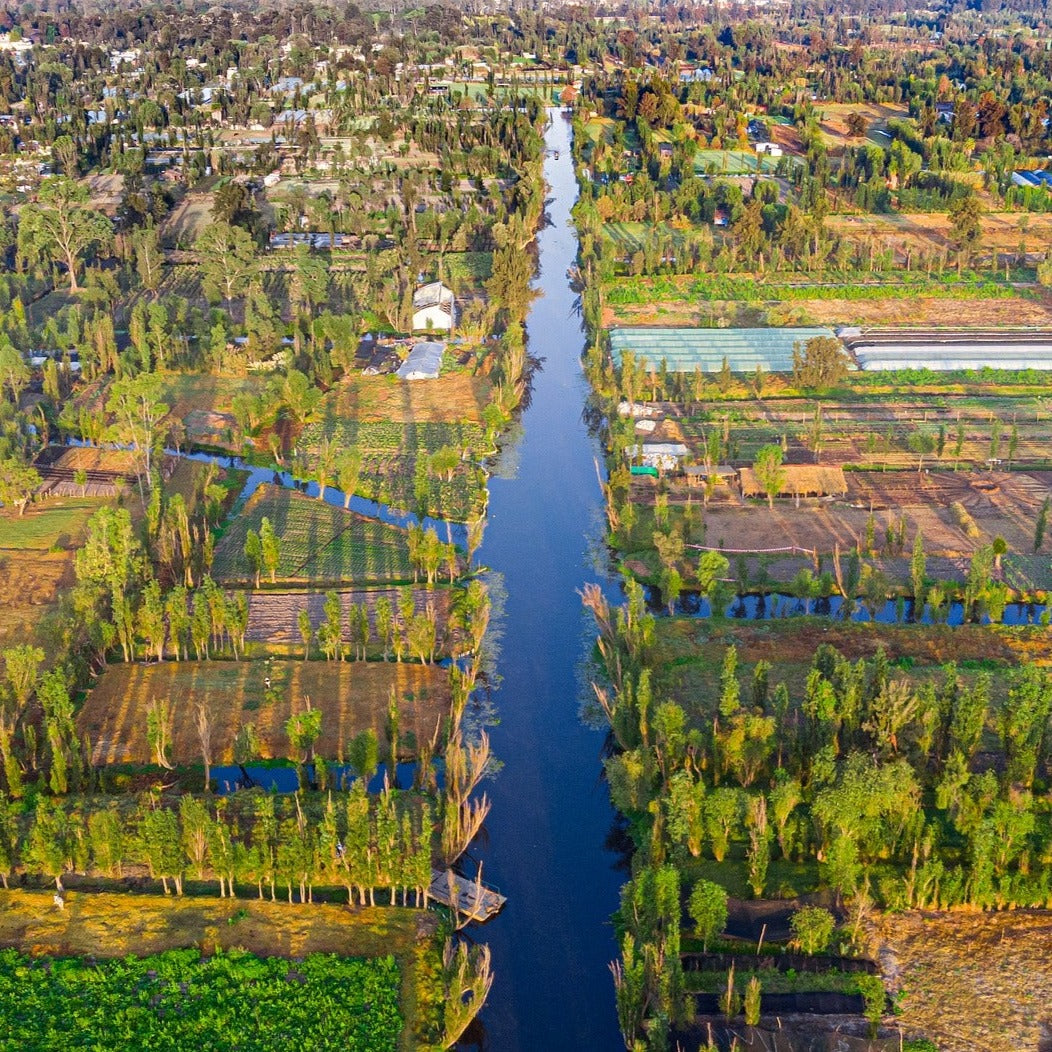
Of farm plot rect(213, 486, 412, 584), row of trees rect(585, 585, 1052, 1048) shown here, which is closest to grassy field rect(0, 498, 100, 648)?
farm plot rect(213, 486, 412, 584)

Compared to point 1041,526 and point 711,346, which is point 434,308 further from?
point 1041,526

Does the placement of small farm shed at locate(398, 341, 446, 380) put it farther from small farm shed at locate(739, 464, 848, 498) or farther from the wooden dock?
the wooden dock

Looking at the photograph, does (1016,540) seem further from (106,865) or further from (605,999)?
(106,865)

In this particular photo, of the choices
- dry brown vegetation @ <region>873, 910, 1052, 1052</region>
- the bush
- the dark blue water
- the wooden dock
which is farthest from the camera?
the dark blue water

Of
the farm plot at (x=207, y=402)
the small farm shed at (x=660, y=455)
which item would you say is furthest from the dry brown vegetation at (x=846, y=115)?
the farm plot at (x=207, y=402)

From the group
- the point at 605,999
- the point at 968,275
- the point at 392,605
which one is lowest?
the point at 605,999

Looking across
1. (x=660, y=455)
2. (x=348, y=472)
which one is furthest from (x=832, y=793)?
(x=348, y=472)

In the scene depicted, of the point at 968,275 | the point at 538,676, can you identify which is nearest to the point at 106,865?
the point at 538,676
